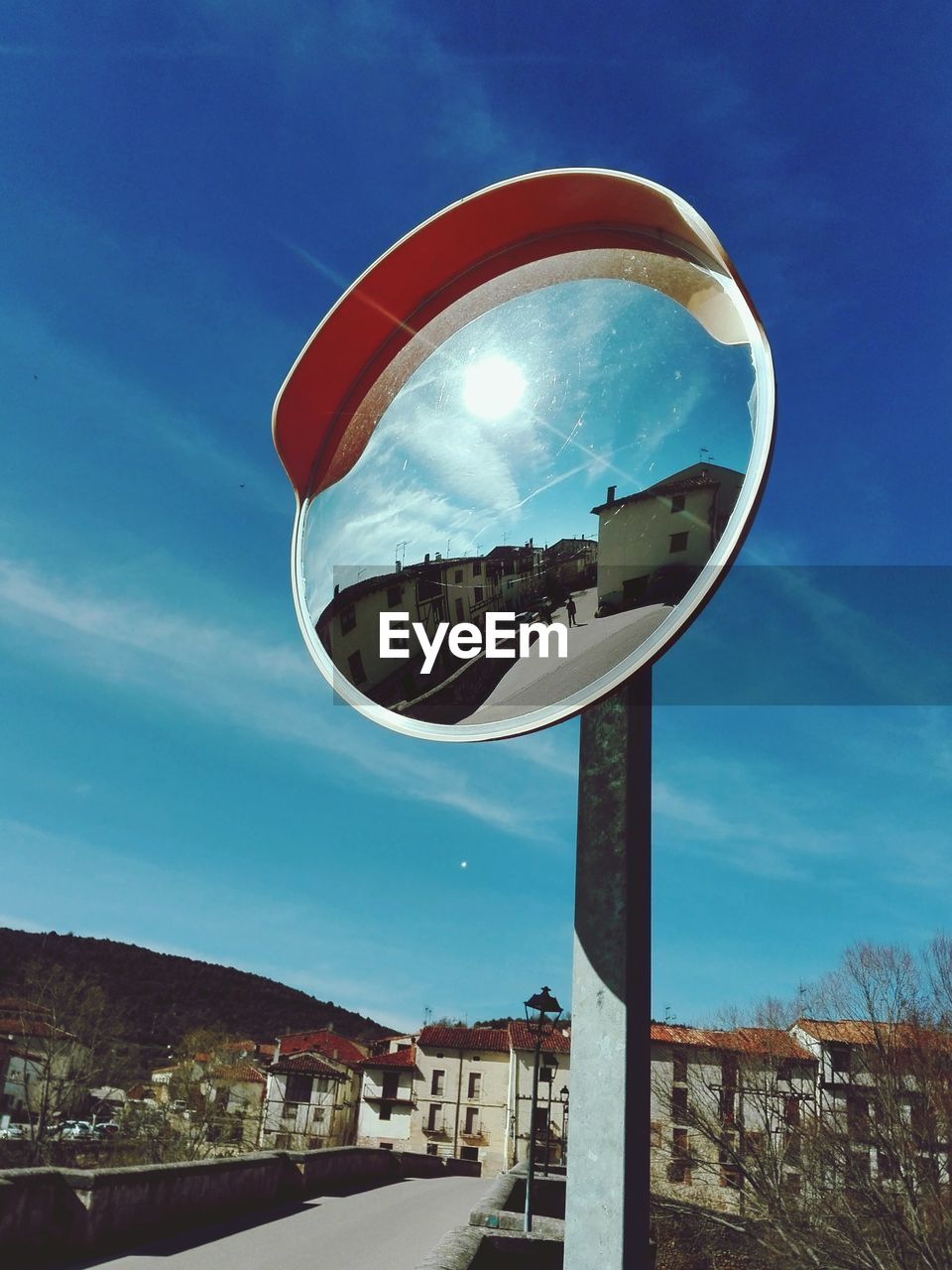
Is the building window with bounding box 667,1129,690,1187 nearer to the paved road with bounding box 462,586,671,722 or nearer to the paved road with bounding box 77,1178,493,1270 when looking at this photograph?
the paved road with bounding box 77,1178,493,1270

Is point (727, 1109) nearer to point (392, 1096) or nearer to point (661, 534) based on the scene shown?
point (392, 1096)

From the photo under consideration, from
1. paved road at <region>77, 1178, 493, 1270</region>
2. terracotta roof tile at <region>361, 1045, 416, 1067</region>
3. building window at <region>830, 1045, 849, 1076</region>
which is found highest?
building window at <region>830, 1045, 849, 1076</region>

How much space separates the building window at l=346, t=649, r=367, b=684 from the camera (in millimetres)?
2852

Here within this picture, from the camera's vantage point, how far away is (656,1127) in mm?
26000

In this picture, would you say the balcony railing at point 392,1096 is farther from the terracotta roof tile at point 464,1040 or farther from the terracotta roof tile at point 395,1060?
the terracotta roof tile at point 464,1040

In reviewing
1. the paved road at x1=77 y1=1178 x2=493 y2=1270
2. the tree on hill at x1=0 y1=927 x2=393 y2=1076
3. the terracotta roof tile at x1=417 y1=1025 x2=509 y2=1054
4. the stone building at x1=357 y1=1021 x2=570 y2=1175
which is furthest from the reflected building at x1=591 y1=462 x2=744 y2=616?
the tree on hill at x1=0 y1=927 x2=393 y2=1076

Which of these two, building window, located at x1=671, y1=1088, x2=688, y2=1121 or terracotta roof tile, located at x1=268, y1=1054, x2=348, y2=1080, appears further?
terracotta roof tile, located at x1=268, y1=1054, x2=348, y2=1080

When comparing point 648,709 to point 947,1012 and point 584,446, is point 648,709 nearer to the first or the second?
point 584,446

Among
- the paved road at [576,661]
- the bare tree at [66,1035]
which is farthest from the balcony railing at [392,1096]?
the paved road at [576,661]

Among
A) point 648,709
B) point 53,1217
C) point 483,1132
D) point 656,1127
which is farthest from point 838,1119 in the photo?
point 483,1132

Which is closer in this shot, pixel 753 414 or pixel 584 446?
pixel 753 414

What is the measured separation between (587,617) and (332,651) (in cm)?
92

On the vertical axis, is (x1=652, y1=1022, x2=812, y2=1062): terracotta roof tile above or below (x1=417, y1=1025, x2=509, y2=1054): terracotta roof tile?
above

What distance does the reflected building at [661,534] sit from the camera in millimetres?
2312
